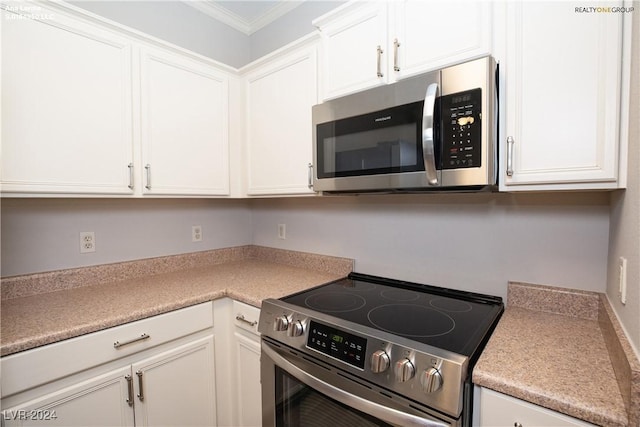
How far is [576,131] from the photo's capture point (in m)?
0.91

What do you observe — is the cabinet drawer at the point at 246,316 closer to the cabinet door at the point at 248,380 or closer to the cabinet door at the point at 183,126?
the cabinet door at the point at 248,380

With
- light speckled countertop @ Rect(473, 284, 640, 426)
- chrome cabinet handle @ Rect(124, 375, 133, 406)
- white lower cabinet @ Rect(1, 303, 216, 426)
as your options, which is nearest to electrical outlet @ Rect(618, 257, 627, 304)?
light speckled countertop @ Rect(473, 284, 640, 426)

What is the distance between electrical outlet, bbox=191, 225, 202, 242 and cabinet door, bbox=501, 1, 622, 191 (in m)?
1.87

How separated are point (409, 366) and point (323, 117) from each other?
1114 millimetres

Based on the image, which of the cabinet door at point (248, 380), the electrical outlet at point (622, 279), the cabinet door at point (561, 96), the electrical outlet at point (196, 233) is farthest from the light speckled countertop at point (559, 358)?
the electrical outlet at point (196, 233)

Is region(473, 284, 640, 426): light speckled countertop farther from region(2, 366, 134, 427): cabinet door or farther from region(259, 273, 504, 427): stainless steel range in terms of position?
region(2, 366, 134, 427): cabinet door

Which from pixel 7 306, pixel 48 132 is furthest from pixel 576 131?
pixel 7 306

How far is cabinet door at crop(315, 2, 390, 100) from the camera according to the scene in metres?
1.29

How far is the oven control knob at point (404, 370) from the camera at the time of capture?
0.85 metres

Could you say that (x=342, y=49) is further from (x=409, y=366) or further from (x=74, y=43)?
(x=409, y=366)

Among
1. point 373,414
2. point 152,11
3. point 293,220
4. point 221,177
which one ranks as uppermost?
point 152,11

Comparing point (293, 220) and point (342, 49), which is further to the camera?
point (293, 220)

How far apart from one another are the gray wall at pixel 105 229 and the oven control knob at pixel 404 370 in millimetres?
1681

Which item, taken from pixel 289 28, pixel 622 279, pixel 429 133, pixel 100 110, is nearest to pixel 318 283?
pixel 429 133
